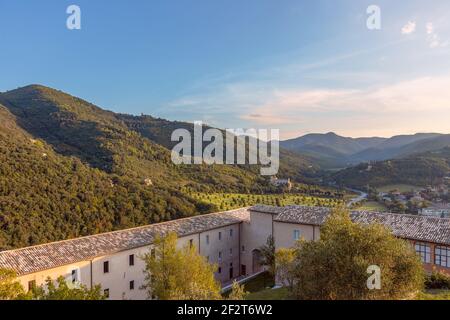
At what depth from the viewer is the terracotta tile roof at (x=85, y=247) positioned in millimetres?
19672

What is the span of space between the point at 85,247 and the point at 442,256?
2339 centimetres

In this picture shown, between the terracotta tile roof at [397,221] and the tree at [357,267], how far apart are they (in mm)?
7114

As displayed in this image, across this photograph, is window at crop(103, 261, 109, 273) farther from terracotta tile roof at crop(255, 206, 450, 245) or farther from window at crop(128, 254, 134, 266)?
terracotta tile roof at crop(255, 206, 450, 245)

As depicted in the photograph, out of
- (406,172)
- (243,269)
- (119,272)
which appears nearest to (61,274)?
(119,272)

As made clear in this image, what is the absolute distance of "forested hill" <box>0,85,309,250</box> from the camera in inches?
1325

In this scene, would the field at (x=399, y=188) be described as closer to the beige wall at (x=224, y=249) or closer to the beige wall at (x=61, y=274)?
the beige wall at (x=224, y=249)

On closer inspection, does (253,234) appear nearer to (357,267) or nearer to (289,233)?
(289,233)

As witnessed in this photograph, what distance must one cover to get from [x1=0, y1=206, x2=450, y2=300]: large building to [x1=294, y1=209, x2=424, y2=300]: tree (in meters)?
10.3

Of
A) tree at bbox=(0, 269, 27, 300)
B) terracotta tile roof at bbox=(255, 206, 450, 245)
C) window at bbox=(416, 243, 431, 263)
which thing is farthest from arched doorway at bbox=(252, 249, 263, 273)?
tree at bbox=(0, 269, 27, 300)

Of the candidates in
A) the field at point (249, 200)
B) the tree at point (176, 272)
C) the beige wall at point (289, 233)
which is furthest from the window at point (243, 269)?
the field at point (249, 200)

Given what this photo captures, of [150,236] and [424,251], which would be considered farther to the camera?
[150,236]

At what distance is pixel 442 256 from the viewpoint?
21234mm
